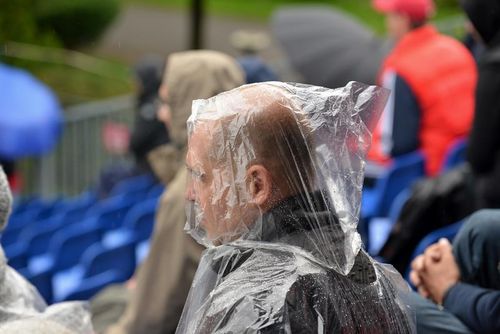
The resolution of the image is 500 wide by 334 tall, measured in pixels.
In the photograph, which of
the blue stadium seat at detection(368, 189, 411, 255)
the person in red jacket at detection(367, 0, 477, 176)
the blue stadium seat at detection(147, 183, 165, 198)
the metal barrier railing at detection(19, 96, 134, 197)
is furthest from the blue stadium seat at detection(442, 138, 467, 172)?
the metal barrier railing at detection(19, 96, 134, 197)

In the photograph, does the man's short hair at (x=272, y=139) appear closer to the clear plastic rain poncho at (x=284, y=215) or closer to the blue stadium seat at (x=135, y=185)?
the clear plastic rain poncho at (x=284, y=215)

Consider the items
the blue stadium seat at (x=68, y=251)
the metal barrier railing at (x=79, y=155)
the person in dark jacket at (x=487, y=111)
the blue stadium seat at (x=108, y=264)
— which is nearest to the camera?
the person in dark jacket at (x=487, y=111)

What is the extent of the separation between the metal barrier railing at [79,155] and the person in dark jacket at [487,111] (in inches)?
298

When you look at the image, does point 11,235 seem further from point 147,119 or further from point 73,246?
point 73,246

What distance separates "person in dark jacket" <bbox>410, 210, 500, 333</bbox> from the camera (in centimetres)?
213

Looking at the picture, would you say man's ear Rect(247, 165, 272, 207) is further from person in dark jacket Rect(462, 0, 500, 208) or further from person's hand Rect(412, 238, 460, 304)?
person in dark jacket Rect(462, 0, 500, 208)

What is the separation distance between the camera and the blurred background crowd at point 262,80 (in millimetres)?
3012

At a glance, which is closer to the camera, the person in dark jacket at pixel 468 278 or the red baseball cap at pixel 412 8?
the person in dark jacket at pixel 468 278

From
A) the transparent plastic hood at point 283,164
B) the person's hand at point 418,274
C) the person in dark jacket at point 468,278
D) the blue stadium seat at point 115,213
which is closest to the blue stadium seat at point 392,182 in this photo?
the blue stadium seat at point 115,213

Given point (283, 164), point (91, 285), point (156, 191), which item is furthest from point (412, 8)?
point (283, 164)

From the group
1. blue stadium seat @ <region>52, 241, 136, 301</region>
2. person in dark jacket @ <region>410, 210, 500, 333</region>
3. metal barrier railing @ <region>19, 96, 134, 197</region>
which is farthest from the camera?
metal barrier railing @ <region>19, 96, 134, 197</region>

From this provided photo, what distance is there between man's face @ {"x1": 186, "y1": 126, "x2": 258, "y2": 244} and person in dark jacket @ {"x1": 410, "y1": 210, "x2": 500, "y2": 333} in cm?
54

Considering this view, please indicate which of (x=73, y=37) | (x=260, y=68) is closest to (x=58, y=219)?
(x=260, y=68)

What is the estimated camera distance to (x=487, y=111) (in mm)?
3201
